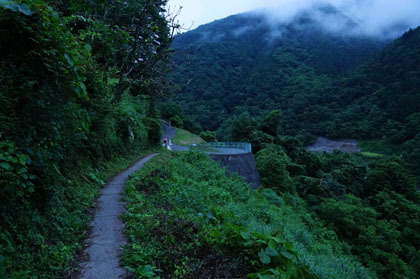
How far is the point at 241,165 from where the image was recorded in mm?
17312

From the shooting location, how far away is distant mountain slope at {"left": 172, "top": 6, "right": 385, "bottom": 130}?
257 feet

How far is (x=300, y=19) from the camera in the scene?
168m

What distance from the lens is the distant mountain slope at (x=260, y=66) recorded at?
78.5 m

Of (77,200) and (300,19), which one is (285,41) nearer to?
(300,19)

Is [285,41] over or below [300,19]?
below

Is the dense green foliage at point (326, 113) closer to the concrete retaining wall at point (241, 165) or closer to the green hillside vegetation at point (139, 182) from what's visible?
the green hillside vegetation at point (139, 182)

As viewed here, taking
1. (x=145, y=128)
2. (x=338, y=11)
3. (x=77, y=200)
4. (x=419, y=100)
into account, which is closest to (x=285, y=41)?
(x=419, y=100)

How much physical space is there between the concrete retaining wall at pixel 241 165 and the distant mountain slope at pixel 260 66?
1674 inches

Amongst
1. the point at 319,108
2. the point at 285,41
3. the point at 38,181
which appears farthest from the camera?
the point at 285,41

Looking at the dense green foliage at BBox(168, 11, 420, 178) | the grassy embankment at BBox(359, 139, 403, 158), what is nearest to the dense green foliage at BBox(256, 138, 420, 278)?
the dense green foliage at BBox(168, 11, 420, 178)

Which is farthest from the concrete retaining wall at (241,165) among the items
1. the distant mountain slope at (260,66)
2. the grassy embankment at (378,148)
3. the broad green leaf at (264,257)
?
the grassy embankment at (378,148)

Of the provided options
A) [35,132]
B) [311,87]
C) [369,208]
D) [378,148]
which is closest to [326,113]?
[311,87]

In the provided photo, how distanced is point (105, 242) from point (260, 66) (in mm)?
109984

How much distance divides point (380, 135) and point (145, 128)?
7499cm
